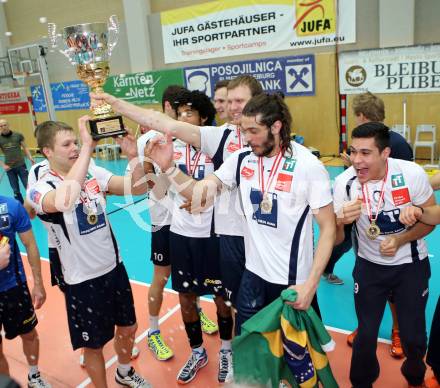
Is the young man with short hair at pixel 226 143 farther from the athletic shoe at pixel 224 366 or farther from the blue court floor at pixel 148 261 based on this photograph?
the blue court floor at pixel 148 261

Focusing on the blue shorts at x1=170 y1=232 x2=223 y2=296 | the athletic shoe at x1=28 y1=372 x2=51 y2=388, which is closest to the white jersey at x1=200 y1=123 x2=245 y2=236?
the blue shorts at x1=170 y1=232 x2=223 y2=296

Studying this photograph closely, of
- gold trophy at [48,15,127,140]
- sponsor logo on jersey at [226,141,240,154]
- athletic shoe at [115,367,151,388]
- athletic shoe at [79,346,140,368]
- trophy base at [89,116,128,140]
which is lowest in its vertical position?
athletic shoe at [79,346,140,368]

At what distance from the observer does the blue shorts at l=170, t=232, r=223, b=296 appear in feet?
11.7

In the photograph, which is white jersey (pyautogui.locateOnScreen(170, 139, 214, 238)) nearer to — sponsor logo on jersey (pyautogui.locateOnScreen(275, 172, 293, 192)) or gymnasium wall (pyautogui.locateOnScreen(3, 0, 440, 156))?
sponsor logo on jersey (pyautogui.locateOnScreen(275, 172, 293, 192))

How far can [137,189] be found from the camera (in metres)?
3.41

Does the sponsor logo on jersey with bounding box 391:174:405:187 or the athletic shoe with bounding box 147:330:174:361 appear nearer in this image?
the sponsor logo on jersey with bounding box 391:174:405:187

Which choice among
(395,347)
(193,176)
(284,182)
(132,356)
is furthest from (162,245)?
(395,347)

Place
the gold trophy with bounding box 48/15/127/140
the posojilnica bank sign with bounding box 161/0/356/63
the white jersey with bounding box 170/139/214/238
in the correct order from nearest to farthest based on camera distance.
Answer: the gold trophy with bounding box 48/15/127/140, the white jersey with bounding box 170/139/214/238, the posojilnica bank sign with bounding box 161/0/356/63

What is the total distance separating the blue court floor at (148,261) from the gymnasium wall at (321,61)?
1753 mm

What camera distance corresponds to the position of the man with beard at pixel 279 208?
256cm

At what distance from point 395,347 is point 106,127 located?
9.66 feet

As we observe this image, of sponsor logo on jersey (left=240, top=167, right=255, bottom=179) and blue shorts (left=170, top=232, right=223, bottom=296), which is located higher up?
sponsor logo on jersey (left=240, top=167, right=255, bottom=179)

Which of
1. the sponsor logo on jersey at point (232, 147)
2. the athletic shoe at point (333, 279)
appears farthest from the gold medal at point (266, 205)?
the athletic shoe at point (333, 279)

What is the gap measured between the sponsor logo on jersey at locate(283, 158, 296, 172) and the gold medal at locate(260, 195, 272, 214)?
8.2 inches
